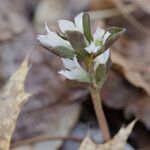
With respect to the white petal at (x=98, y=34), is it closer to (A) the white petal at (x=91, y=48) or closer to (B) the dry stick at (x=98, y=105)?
(A) the white petal at (x=91, y=48)

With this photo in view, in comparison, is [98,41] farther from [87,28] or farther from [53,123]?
[53,123]

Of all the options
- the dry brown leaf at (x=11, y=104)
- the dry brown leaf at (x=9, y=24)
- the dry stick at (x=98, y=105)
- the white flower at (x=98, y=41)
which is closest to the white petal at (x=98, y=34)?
the white flower at (x=98, y=41)

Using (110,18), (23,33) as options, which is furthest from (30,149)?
(110,18)

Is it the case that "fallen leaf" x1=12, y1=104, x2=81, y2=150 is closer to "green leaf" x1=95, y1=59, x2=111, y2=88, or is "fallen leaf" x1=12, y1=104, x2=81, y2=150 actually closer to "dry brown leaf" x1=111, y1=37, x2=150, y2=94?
"dry brown leaf" x1=111, y1=37, x2=150, y2=94

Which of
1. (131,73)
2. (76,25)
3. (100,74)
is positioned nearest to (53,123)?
(131,73)

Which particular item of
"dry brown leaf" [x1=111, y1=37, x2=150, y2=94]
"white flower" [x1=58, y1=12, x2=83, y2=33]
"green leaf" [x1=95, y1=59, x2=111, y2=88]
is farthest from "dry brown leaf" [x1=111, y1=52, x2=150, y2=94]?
"white flower" [x1=58, y1=12, x2=83, y2=33]
